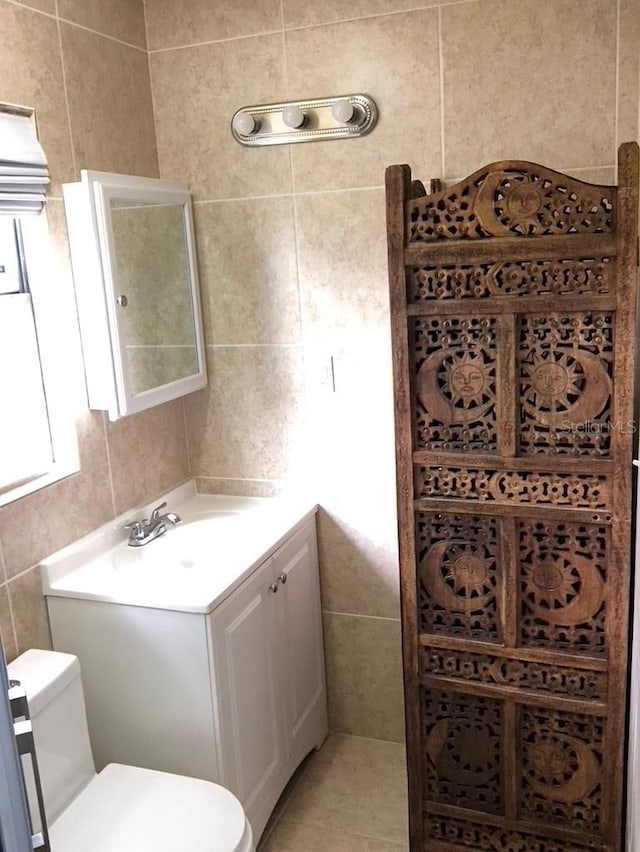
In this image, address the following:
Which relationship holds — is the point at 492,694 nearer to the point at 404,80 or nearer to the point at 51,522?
the point at 51,522

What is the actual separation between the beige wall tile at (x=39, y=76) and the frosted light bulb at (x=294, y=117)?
0.61 metres

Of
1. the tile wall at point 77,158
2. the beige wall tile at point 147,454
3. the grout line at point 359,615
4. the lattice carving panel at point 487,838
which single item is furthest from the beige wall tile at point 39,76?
the lattice carving panel at point 487,838

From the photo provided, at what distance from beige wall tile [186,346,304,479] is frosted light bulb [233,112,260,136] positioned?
25.4 inches

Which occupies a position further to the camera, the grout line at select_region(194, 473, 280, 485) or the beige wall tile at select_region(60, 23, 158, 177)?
the grout line at select_region(194, 473, 280, 485)

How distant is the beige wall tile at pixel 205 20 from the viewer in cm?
234

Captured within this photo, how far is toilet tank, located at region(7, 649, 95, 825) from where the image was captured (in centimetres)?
176

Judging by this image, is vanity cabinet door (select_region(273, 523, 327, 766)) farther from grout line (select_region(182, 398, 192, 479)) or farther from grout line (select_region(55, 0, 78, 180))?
grout line (select_region(55, 0, 78, 180))

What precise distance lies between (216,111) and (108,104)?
33 cm

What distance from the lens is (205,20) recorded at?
2402mm

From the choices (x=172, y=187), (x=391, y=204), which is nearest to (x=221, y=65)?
(x=172, y=187)

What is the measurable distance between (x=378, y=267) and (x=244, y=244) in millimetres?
440

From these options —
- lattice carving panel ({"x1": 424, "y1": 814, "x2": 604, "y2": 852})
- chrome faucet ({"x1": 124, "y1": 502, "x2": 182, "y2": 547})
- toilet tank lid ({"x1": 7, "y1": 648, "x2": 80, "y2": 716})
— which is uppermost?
chrome faucet ({"x1": 124, "y1": 502, "x2": 182, "y2": 547})

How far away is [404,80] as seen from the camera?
2.24m

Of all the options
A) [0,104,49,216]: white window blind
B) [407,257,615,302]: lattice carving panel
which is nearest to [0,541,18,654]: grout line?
[0,104,49,216]: white window blind
